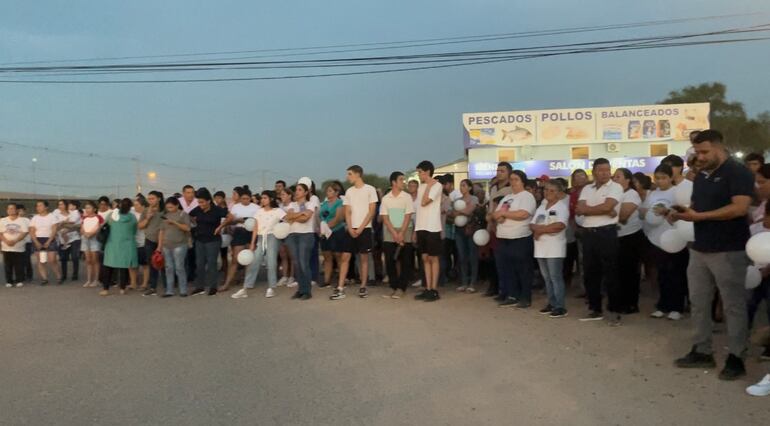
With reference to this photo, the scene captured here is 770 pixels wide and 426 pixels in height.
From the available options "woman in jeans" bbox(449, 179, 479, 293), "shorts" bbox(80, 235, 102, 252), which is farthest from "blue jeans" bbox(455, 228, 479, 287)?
"shorts" bbox(80, 235, 102, 252)

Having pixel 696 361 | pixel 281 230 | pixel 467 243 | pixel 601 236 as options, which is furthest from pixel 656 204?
pixel 281 230

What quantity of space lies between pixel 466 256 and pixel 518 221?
7.19 ft

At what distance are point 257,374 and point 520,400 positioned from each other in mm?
2438

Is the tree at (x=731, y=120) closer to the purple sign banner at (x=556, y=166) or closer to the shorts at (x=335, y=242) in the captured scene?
the purple sign banner at (x=556, y=166)

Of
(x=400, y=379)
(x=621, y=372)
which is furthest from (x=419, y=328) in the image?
(x=621, y=372)

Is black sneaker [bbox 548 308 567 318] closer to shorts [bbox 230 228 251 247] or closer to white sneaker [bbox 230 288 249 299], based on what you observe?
white sneaker [bbox 230 288 249 299]

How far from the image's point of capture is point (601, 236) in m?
7.19

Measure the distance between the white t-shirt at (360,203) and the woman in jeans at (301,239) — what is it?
2.51ft

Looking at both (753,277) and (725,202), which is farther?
(753,277)

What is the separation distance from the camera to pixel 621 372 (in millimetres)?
5316

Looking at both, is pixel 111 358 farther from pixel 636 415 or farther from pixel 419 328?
pixel 636 415

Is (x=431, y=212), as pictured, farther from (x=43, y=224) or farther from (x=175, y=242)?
(x=43, y=224)

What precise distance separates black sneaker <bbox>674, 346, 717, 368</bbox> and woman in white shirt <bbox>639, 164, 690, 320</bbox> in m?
2.02

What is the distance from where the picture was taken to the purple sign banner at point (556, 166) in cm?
3290
